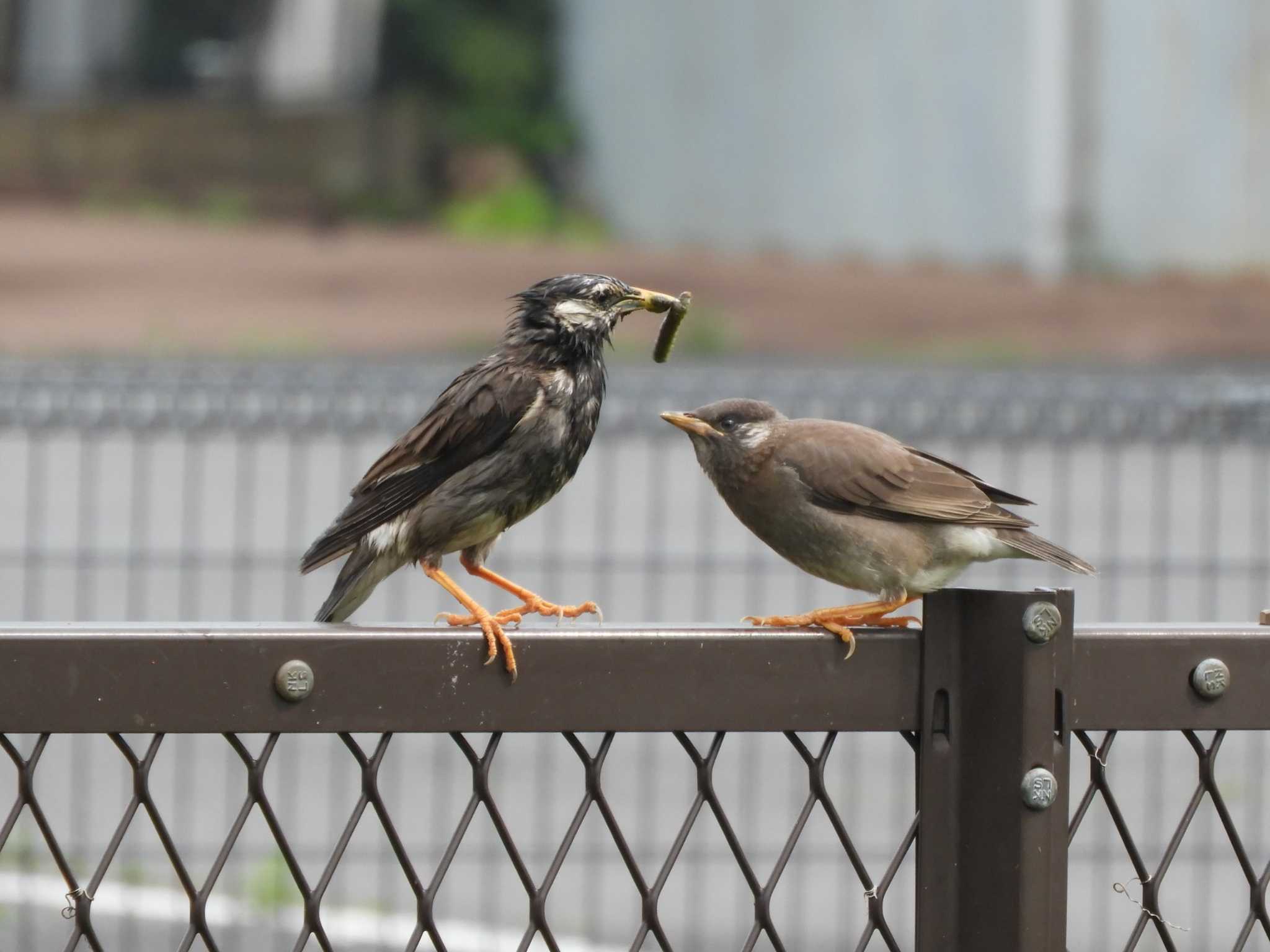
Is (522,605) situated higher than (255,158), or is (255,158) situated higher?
(255,158)

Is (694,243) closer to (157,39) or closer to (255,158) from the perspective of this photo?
(255,158)

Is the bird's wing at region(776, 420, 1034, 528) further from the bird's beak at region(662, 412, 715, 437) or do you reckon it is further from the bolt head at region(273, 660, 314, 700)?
the bolt head at region(273, 660, 314, 700)

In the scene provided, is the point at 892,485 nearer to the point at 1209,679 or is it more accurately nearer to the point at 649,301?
the point at 649,301

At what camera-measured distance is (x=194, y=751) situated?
6.86 m

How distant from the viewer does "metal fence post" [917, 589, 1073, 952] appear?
1961 millimetres

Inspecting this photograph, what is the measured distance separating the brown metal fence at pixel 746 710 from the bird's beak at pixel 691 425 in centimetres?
124

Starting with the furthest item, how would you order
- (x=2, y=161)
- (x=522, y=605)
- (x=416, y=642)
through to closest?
(x=2, y=161), (x=522, y=605), (x=416, y=642)

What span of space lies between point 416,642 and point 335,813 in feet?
14.6

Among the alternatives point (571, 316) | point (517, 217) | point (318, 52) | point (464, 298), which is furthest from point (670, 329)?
point (318, 52)

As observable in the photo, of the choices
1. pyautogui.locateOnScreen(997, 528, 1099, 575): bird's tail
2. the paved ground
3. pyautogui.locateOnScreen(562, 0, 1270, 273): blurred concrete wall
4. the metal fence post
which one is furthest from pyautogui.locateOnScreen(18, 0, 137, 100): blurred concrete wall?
the metal fence post

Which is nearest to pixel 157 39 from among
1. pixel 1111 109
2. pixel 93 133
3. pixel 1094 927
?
pixel 93 133

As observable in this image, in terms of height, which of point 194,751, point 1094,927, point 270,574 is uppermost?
point 270,574

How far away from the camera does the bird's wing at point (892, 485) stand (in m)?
3.17

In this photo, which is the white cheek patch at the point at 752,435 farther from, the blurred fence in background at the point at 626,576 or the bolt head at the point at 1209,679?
the blurred fence in background at the point at 626,576
